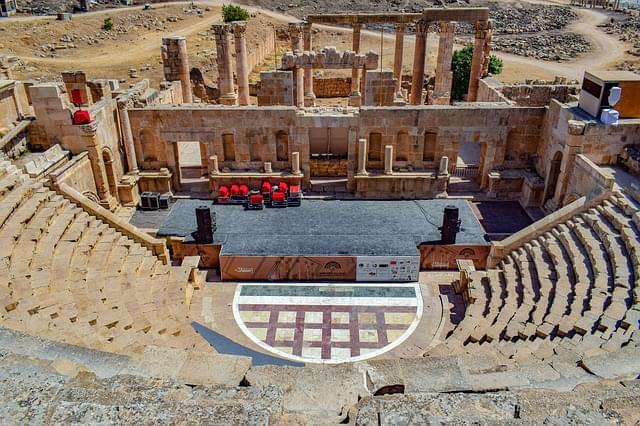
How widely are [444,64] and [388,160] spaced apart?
11.2m

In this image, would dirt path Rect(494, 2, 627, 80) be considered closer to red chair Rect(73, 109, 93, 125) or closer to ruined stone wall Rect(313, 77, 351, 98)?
ruined stone wall Rect(313, 77, 351, 98)

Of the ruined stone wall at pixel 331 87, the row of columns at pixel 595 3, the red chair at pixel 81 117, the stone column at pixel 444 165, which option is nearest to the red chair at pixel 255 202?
the red chair at pixel 81 117

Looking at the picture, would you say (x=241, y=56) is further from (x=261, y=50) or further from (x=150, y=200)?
(x=261, y=50)

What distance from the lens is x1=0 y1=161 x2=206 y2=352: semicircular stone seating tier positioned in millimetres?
12773

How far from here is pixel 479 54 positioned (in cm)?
3138

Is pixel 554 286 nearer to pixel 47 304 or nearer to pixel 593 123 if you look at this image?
pixel 593 123

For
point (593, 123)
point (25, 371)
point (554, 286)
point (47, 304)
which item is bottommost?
point (554, 286)

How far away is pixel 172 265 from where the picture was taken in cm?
2095

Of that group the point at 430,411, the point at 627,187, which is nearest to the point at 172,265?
the point at 430,411

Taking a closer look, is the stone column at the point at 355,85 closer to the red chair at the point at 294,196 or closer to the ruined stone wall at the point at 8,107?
the red chair at the point at 294,196

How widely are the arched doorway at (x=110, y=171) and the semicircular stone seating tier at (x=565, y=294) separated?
16.4m

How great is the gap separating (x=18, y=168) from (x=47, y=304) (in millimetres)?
9750

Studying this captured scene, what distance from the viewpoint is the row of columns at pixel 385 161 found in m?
24.0

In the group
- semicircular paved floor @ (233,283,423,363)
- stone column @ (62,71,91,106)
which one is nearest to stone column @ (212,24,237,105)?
stone column @ (62,71,91,106)
